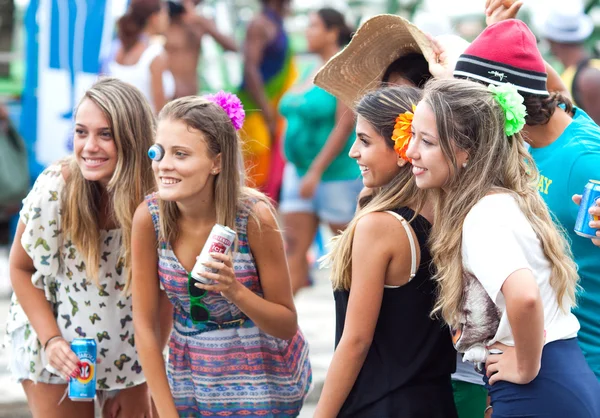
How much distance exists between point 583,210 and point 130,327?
1.82 meters

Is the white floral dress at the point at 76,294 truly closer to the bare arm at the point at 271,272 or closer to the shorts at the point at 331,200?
the bare arm at the point at 271,272

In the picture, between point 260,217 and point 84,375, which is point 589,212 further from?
point 84,375

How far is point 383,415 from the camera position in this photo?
10.2ft

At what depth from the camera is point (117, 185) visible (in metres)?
3.81

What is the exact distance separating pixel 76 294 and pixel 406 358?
1424mm

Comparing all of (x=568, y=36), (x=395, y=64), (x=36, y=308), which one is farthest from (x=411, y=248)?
(x=568, y=36)

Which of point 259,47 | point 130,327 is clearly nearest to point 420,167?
point 130,327

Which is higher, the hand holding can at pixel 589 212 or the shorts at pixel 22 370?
the hand holding can at pixel 589 212

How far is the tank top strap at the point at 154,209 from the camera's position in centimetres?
359

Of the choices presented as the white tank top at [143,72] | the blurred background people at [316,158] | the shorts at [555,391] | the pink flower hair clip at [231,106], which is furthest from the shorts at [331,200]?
the shorts at [555,391]

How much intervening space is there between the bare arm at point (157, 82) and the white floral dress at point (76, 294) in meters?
3.07

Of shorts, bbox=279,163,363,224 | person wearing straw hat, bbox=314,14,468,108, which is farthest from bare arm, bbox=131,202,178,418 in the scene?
shorts, bbox=279,163,363,224

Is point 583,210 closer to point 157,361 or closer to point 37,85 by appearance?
point 157,361

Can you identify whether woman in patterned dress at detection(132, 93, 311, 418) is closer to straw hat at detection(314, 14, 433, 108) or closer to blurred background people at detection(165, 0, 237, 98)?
straw hat at detection(314, 14, 433, 108)
